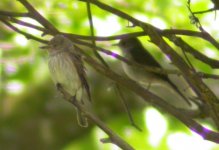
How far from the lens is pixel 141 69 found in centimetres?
456

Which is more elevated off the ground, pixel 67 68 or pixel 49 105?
pixel 67 68

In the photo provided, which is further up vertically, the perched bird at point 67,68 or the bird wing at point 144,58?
the perched bird at point 67,68

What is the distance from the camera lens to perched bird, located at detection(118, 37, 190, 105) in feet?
14.7

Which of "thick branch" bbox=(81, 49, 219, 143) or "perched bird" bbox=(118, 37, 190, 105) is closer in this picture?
"thick branch" bbox=(81, 49, 219, 143)

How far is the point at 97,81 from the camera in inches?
179

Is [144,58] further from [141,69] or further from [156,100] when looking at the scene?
[156,100]

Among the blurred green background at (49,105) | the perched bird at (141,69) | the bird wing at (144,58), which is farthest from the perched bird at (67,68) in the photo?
the bird wing at (144,58)

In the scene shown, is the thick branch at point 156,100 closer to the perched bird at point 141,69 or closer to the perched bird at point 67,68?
the perched bird at point 67,68

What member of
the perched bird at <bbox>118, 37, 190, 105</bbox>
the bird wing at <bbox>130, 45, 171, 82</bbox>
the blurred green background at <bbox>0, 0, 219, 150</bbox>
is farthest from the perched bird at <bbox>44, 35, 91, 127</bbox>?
the bird wing at <bbox>130, 45, 171, 82</bbox>

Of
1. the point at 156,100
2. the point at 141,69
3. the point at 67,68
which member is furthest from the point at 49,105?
the point at 156,100

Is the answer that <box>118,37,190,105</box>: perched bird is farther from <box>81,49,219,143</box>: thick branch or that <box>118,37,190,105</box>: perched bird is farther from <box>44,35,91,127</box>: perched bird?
<box>81,49,219,143</box>: thick branch

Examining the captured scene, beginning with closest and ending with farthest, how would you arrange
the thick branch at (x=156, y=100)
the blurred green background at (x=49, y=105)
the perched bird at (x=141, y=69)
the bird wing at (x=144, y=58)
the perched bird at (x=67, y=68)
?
1. the thick branch at (x=156, y=100)
2. the perched bird at (x=67, y=68)
3. the blurred green background at (x=49, y=105)
4. the perched bird at (x=141, y=69)
5. the bird wing at (x=144, y=58)

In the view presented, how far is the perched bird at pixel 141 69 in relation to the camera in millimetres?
4480

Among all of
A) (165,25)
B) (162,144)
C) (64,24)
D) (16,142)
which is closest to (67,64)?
(165,25)
